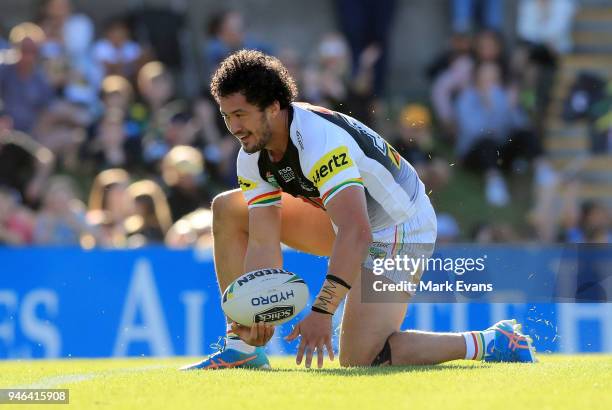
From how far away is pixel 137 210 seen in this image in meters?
12.5

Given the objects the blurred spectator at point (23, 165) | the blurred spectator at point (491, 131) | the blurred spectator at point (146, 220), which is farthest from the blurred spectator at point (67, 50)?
the blurred spectator at point (491, 131)

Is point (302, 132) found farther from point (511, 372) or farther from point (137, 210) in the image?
point (137, 210)

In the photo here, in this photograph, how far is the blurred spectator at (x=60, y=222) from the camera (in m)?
12.3

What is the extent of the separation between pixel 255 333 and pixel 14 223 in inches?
255

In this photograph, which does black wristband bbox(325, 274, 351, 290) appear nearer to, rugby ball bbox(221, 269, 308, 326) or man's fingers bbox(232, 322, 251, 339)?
rugby ball bbox(221, 269, 308, 326)

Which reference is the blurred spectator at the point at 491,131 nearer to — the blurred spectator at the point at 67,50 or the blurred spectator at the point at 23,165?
the blurred spectator at the point at 67,50

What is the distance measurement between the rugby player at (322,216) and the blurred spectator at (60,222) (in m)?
5.06

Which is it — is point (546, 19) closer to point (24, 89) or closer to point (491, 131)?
point (491, 131)

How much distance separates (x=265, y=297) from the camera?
6484mm

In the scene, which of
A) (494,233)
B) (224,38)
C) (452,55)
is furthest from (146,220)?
(452,55)

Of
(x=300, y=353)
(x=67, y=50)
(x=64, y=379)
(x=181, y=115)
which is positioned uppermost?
(x=67, y=50)

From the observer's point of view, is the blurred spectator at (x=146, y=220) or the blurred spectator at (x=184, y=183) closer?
the blurred spectator at (x=146, y=220)

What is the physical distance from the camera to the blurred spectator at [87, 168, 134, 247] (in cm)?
1249

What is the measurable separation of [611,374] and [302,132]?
2120 millimetres
